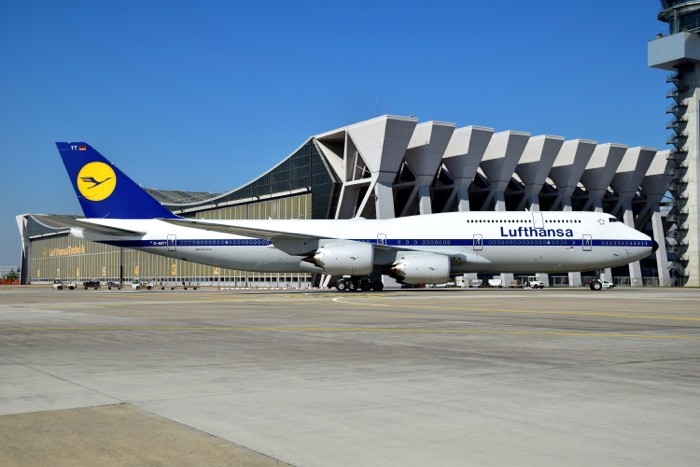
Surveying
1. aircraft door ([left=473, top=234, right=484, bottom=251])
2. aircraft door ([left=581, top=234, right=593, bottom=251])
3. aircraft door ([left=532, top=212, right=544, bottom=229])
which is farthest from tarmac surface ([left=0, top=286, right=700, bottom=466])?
aircraft door ([left=581, top=234, right=593, bottom=251])

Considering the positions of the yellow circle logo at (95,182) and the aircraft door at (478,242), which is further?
the yellow circle logo at (95,182)

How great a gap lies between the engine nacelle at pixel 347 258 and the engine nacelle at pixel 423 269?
1.80 metres

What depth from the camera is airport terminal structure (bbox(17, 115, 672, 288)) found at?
67.6 meters

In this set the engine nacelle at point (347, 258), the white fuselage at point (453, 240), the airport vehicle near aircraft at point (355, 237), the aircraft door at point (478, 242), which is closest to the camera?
the engine nacelle at point (347, 258)

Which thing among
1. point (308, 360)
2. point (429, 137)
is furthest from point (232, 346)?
point (429, 137)

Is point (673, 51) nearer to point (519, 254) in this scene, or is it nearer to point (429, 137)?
point (429, 137)

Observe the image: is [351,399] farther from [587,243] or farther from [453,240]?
[587,243]

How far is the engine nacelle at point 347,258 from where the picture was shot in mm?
39531

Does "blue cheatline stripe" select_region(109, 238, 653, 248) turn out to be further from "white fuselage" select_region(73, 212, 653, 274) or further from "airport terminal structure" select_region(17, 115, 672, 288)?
"airport terminal structure" select_region(17, 115, 672, 288)

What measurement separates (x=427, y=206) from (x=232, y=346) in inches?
2276

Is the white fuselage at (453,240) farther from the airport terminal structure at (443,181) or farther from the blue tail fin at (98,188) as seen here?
the airport terminal structure at (443,181)

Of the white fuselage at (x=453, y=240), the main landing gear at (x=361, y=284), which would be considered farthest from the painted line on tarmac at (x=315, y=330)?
the main landing gear at (x=361, y=284)

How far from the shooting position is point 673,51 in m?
77.8

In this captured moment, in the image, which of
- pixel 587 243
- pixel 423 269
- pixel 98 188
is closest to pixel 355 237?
pixel 423 269
